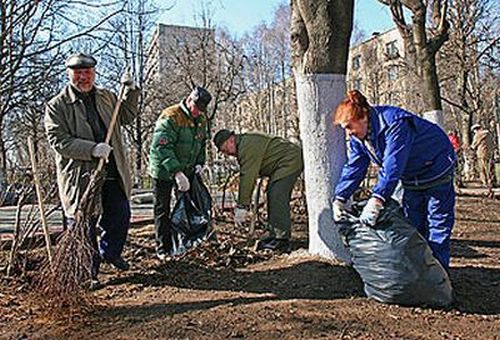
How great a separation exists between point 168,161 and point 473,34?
21.6 meters

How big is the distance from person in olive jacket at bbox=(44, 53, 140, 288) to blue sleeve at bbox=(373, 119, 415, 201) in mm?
1946

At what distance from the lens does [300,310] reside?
333cm

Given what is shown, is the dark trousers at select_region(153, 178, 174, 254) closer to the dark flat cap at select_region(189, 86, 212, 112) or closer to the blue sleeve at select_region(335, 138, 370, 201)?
the dark flat cap at select_region(189, 86, 212, 112)

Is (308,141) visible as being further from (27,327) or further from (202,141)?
(27,327)

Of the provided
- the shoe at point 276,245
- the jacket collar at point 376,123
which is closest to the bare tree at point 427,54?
the shoe at point 276,245

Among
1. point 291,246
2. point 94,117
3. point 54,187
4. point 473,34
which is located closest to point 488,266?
point 291,246

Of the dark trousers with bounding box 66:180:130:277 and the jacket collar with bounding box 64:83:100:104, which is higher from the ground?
the jacket collar with bounding box 64:83:100:104

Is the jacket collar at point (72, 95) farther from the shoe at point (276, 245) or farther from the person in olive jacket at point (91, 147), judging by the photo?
the shoe at point (276, 245)

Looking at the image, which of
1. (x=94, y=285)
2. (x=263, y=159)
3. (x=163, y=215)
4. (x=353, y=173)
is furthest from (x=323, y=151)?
(x=94, y=285)

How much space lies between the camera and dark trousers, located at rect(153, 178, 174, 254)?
15.9 feet

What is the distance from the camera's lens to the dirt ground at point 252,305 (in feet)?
9.95

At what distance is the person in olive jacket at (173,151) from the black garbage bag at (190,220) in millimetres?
71

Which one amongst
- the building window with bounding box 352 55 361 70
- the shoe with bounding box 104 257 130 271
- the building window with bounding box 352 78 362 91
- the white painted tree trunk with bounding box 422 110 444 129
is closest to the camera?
the shoe with bounding box 104 257 130 271

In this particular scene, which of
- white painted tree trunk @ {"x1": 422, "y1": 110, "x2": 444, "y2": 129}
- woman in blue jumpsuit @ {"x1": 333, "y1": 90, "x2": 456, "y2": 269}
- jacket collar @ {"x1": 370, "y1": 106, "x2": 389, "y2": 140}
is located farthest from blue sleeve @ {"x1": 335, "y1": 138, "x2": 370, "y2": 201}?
white painted tree trunk @ {"x1": 422, "y1": 110, "x2": 444, "y2": 129}
